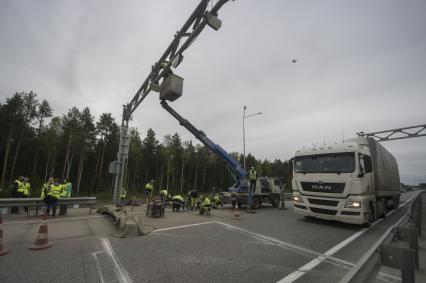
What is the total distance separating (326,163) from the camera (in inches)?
362

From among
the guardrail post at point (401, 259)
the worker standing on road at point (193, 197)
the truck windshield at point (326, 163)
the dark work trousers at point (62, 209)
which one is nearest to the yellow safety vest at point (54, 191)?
the dark work trousers at point (62, 209)

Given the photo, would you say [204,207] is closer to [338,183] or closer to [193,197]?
[193,197]

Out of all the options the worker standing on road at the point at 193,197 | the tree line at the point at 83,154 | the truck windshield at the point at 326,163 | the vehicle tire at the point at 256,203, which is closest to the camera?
the truck windshield at the point at 326,163

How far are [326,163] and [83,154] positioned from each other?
36631mm

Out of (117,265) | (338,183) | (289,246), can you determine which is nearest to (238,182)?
(338,183)

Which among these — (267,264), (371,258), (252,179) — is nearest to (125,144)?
(252,179)

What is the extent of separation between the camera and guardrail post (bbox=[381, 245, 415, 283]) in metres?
2.30

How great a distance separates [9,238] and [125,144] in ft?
22.9

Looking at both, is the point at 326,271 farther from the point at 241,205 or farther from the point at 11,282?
the point at 241,205

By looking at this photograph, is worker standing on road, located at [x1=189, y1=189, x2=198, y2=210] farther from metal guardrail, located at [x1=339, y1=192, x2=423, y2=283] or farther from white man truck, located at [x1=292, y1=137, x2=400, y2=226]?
metal guardrail, located at [x1=339, y1=192, x2=423, y2=283]

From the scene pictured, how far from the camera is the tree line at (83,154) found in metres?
33.3

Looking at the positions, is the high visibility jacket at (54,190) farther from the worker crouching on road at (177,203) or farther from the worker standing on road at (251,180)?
the worker standing on road at (251,180)

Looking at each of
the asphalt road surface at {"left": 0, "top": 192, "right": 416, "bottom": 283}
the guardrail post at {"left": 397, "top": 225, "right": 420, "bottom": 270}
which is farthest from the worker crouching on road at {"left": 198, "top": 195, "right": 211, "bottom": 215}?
the guardrail post at {"left": 397, "top": 225, "right": 420, "bottom": 270}

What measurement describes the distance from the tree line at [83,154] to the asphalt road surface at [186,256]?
1696 centimetres
